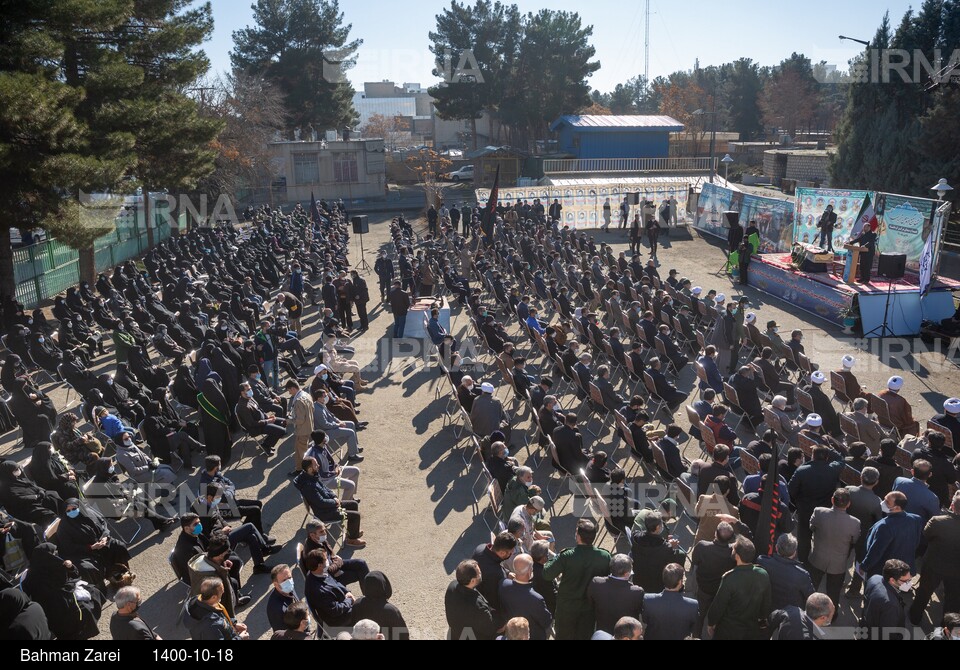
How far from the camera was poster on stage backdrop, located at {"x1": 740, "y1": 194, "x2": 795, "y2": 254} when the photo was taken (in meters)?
21.9

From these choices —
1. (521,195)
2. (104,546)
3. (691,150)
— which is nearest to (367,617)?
(104,546)

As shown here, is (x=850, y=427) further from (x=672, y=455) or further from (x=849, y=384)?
(x=672, y=455)

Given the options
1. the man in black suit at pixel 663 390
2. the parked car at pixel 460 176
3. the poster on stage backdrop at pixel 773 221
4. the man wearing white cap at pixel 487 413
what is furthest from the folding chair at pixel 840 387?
the parked car at pixel 460 176

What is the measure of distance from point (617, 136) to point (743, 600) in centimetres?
4234

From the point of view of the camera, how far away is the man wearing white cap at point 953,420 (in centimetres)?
765

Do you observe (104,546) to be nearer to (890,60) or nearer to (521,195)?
(521,195)

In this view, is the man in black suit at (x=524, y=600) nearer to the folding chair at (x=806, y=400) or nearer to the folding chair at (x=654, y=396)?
the folding chair at (x=654, y=396)

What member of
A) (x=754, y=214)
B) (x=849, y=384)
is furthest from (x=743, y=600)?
(x=754, y=214)

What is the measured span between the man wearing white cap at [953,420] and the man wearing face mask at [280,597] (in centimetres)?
746

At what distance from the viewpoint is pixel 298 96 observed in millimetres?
47969

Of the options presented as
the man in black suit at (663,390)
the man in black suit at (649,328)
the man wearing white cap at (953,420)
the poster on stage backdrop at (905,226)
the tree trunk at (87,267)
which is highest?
the poster on stage backdrop at (905,226)

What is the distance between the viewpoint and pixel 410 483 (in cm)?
908

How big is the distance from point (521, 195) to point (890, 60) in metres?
17.0

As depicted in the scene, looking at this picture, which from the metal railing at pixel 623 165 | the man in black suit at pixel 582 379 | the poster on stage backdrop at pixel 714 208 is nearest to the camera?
Answer: the man in black suit at pixel 582 379
